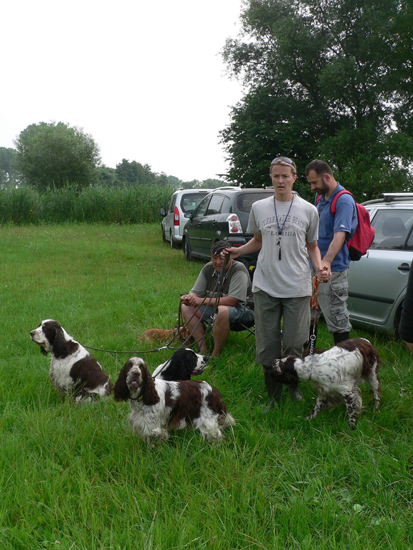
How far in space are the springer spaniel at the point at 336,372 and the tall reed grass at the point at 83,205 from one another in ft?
76.0

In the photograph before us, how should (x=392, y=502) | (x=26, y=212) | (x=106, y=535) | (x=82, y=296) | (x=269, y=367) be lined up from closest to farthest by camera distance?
(x=106, y=535), (x=392, y=502), (x=269, y=367), (x=82, y=296), (x=26, y=212)

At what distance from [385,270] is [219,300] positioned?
1.91 meters

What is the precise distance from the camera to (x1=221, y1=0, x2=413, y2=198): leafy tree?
24.9 metres

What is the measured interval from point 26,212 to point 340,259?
23.7 metres

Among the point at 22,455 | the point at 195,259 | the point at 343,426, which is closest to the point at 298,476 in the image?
the point at 343,426

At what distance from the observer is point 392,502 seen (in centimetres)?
287

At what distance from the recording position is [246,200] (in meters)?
10.0

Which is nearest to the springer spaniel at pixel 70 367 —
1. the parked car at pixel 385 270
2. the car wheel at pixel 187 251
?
the parked car at pixel 385 270

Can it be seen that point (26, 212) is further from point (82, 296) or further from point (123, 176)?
point (123, 176)

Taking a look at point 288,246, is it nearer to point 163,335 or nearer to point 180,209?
point 163,335

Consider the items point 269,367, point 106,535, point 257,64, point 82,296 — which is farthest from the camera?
point 257,64

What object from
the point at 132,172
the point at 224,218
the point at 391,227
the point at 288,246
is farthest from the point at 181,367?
the point at 132,172

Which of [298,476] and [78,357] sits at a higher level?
[78,357]

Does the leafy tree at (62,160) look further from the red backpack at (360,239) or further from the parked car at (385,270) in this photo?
the red backpack at (360,239)
